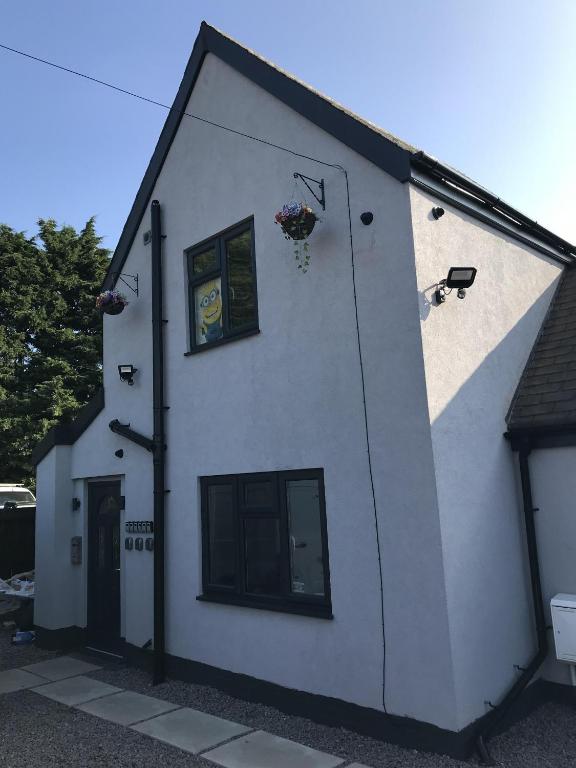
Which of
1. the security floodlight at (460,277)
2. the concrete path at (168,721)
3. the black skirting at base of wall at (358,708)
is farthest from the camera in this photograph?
the security floodlight at (460,277)

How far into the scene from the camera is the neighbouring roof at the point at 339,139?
224 inches

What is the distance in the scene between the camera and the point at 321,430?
19.6 feet

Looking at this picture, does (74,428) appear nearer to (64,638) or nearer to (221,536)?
(64,638)

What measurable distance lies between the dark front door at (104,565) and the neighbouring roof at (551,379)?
566 centimetres

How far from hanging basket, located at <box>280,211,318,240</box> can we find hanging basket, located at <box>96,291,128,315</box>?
349cm

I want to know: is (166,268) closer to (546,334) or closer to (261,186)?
(261,186)

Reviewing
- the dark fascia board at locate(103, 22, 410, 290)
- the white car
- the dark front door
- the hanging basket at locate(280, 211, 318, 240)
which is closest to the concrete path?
the dark front door

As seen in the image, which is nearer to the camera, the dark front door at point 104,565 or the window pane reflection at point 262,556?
the window pane reflection at point 262,556

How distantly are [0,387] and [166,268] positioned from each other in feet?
50.4

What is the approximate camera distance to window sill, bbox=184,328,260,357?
6812 mm

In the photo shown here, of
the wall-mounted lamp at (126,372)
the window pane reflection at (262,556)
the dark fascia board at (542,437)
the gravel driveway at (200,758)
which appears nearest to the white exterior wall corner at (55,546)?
the wall-mounted lamp at (126,372)

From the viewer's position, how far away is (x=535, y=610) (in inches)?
230

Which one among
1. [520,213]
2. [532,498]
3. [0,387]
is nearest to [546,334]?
[520,213]

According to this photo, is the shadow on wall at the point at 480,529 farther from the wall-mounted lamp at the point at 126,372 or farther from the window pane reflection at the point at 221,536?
the wall-mounted lamp at the point at 126,372
